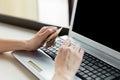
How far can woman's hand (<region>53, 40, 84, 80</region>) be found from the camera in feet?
2.41

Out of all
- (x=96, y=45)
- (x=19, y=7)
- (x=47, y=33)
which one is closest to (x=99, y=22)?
(x=96, y=45)

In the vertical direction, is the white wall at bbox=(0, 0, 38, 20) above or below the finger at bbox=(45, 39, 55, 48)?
above

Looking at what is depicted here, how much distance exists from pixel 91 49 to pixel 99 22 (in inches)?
4.2

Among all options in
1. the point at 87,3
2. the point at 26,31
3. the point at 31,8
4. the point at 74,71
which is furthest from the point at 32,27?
the point at 74,71

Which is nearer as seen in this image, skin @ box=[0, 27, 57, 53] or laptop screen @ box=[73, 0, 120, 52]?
laptop screen @ box=[73, 0, 120, 52]

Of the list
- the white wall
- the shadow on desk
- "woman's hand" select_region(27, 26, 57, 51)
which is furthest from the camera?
the white wall

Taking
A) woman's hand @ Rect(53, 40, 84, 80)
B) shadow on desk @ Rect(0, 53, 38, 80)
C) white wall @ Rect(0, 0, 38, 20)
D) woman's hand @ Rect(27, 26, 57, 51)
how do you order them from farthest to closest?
white wall @ Rect(0, 0, 38, 20) < woman's hand @ Rect(27, 26, 57, 51) < shadow on desk @ Rect(0, 53, 38, 80) < woman's hand @ Rect(53, 40, 84, 80)

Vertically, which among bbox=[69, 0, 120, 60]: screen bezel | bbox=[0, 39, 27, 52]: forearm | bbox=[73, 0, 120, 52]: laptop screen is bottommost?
bbox=[0, 39, 27, 52]: forearm

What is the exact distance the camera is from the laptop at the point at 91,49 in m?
0.80

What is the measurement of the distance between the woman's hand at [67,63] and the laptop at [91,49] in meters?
0.05

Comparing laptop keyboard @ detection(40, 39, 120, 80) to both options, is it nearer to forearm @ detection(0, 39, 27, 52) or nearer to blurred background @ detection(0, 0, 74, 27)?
forearm @ detection(0, 39, 27, 52)

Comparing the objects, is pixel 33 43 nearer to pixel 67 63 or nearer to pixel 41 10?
pixel 67 63

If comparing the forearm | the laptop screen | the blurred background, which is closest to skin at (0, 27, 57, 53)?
the forearm

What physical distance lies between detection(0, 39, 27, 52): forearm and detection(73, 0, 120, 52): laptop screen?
21cm
